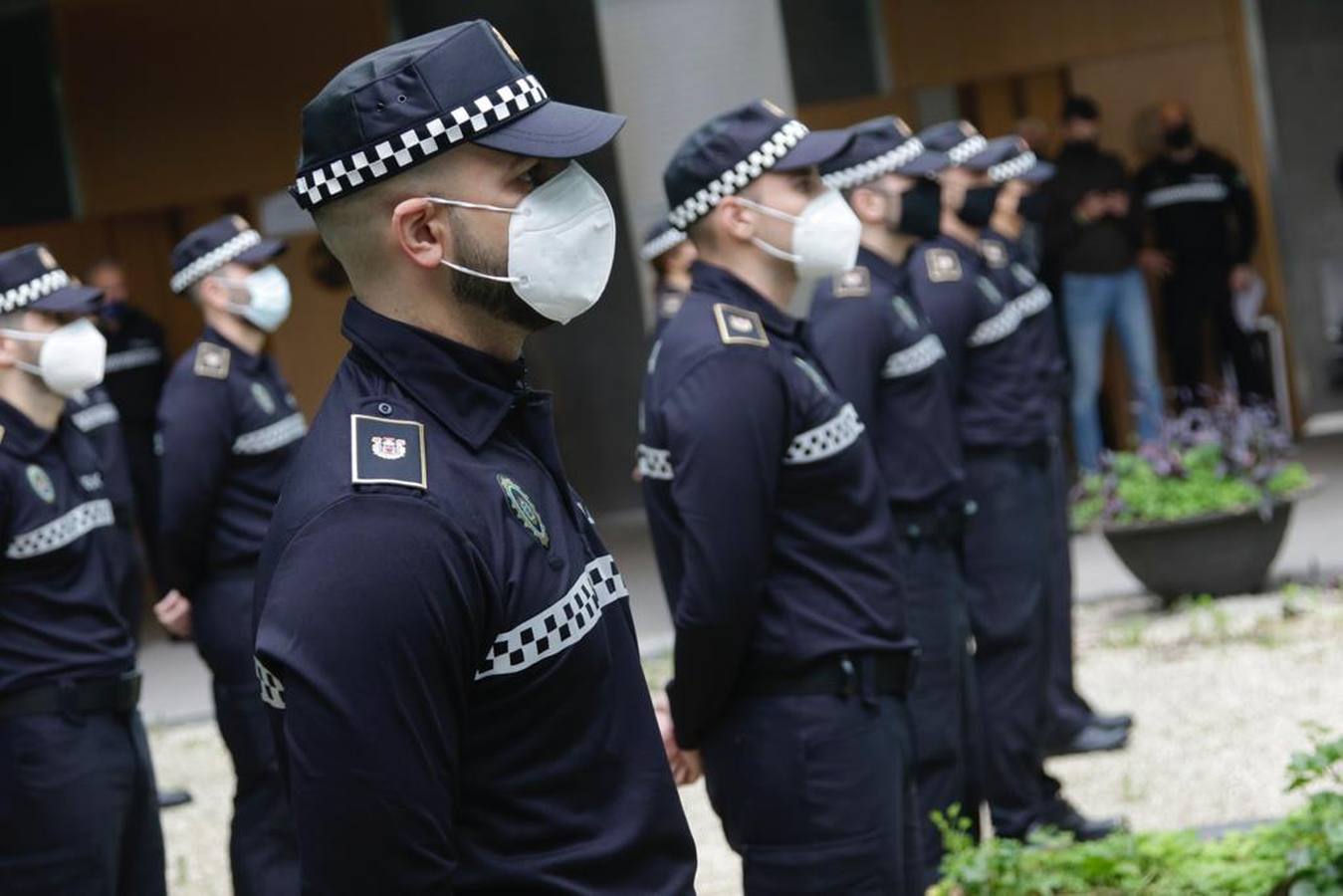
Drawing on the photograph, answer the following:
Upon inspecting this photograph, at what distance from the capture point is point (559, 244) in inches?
98.8

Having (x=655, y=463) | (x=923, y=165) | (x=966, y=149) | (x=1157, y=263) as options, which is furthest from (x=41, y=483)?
(x=1157, y=263)

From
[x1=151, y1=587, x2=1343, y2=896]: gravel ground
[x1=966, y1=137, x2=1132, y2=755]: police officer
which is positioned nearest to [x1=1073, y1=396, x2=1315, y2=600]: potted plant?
[x1=151, y1=587, x2=1343, y2=896]: gravel ground

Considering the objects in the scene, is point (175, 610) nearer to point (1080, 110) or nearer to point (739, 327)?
point (739, 327)

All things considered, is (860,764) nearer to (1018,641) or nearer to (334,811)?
(334,811)

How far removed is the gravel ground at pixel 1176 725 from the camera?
661cm

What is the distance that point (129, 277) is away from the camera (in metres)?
14.3

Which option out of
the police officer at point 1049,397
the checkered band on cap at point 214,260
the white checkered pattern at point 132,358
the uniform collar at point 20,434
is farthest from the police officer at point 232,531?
the white checkered pattern at point 132,358

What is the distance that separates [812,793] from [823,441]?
70cm

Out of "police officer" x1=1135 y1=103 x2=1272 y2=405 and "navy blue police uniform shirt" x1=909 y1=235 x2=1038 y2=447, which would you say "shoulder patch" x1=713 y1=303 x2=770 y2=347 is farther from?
"police officer" x1=1135 y1=103 x2=1272 y2=405

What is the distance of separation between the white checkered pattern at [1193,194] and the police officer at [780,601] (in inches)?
378

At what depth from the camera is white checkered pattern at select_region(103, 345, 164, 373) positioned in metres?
12.4

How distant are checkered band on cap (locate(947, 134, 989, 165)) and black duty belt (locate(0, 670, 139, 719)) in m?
3.56

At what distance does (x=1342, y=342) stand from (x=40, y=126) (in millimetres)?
9237

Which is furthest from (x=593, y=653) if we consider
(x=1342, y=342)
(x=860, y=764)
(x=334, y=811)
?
(x=1342, y=342)
